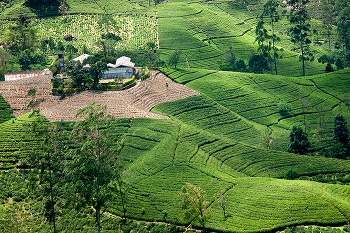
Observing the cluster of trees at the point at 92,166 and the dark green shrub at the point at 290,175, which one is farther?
the dark green shrub at the point at 290,175

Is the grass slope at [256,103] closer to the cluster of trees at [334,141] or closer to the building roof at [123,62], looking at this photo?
the cluster of trees at [334,141]

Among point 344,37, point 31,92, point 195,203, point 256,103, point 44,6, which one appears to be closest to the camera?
point 195,203

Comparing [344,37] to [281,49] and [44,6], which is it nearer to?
[281,49]

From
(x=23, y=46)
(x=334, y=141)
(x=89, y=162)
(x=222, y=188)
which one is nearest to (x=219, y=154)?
(x=222, y=188)

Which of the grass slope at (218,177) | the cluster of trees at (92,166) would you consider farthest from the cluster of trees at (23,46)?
the cluster of trees at (92,166)

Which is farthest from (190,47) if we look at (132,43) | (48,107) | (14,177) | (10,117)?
(14,177)

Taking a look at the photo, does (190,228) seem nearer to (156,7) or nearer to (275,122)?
(275,122)

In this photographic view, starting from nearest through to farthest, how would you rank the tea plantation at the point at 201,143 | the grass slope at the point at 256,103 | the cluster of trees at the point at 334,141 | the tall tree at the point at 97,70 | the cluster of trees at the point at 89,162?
the cluster of trees at the point at 89,162
the tea plantation at the point at 201,143
the cluster of trees at the point at 334,141
the grass slope at the point at 256,103
the tall tree at the point at 97,70

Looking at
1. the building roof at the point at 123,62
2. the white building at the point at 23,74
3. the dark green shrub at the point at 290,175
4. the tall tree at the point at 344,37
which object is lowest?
the dark green shrub at the point at 290,175
